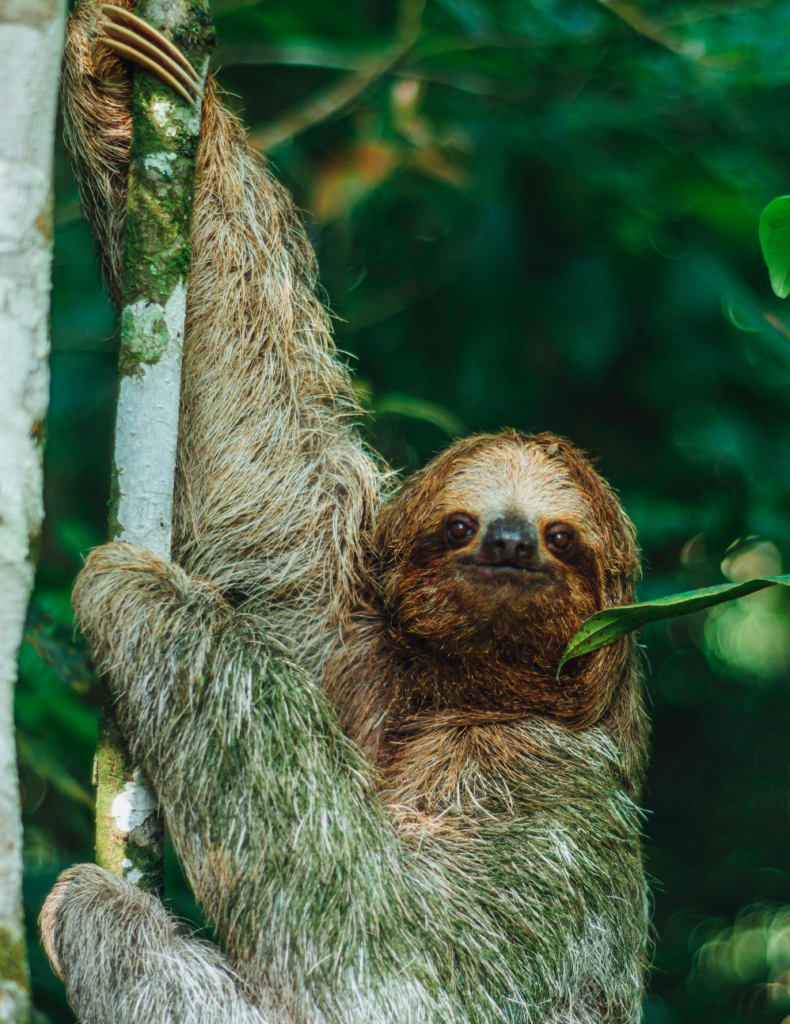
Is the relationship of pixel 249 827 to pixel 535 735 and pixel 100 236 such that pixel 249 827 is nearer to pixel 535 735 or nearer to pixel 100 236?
pixel 535 735

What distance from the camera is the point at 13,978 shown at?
2738 millimetres

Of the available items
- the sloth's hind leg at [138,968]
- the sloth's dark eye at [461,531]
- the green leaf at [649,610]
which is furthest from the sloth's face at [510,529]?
the sloth's hind leg at [138,968]

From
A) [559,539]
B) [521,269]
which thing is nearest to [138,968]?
[559,539]

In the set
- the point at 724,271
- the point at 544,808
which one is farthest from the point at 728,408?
the point at 544,808

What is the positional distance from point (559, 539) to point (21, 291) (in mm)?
3480

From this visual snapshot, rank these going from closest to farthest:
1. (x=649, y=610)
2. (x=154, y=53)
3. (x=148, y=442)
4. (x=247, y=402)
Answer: (x=649, y=610) → (x=148, y=442) → (x=154, y=53) → (x=247, y=402)

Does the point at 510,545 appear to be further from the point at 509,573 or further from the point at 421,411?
the point at 421,411

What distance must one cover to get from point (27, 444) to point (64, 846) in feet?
21.7

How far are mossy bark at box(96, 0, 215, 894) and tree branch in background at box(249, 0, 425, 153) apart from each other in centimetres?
272

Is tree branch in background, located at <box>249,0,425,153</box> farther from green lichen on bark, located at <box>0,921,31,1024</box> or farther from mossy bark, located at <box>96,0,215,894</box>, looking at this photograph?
green lichen on bark, located at <box>0,921,31,1024</box>

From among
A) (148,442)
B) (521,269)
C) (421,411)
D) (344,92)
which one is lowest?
(148,442)

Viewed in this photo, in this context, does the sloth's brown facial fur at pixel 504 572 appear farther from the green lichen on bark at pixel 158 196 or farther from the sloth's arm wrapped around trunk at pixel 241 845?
the green lichen on bark at pixel 158 196

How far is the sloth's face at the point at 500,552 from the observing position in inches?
209

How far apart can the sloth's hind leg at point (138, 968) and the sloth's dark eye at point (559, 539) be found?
9.58 feet
